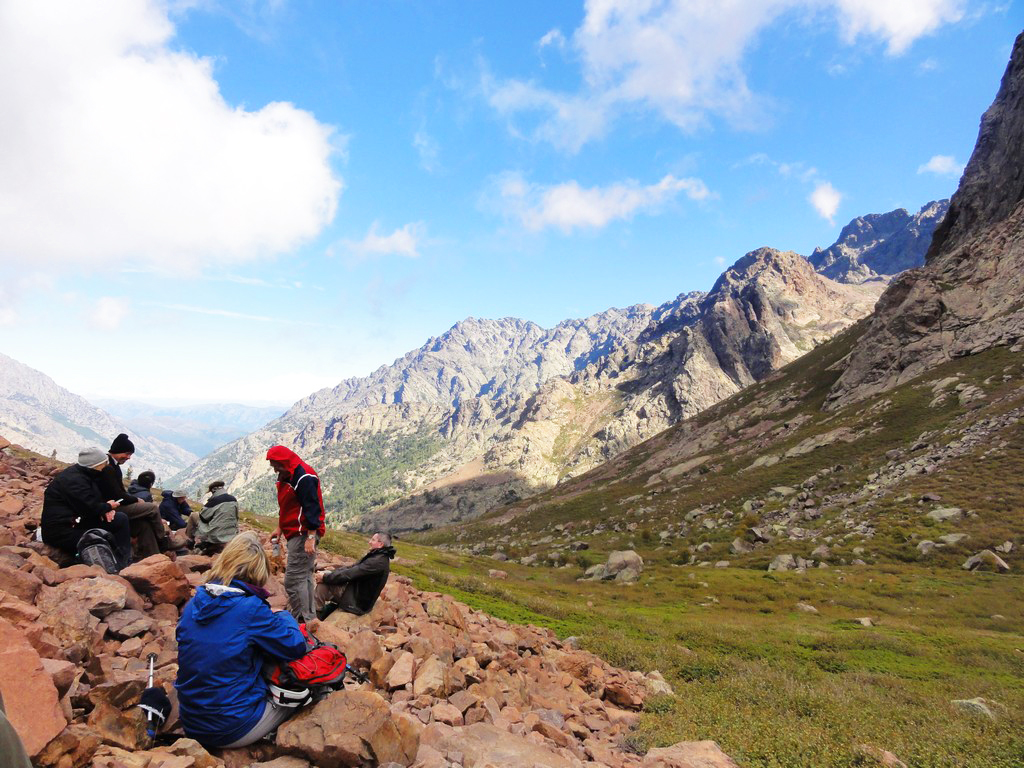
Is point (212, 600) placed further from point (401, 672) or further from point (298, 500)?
point (298, 500)

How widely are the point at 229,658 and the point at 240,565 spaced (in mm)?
1267

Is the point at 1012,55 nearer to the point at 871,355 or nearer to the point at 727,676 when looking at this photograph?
the point at 871,355

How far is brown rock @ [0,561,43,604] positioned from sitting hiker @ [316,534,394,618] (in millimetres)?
6324

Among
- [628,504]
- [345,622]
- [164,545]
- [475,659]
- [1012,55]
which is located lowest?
[628,504]

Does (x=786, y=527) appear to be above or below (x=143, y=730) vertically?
below

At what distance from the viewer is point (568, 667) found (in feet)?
49.9

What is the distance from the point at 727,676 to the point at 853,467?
53.0 metres

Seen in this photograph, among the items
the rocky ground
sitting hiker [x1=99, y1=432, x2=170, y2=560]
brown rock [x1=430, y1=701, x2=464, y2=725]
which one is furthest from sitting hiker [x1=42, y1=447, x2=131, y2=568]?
brown rock [x1=430, y1=701, x2=464, y2=725]

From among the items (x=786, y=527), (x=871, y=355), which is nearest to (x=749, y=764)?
(x=786, y=527)

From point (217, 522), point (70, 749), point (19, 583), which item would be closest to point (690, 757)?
point (70, 749)

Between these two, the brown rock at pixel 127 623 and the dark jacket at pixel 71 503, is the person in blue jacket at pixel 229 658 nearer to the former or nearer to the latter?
the brown rock at pixel 127 623

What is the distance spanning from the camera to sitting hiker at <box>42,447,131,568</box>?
37.7 ft

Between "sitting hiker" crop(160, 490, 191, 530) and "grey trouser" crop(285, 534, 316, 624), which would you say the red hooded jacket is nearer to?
"grey trouser" crop(285, 534, 316, 624)

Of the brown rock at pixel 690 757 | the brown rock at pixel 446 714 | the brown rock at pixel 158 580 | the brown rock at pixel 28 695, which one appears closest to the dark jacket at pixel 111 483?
the brown rock at pixel 158 580
